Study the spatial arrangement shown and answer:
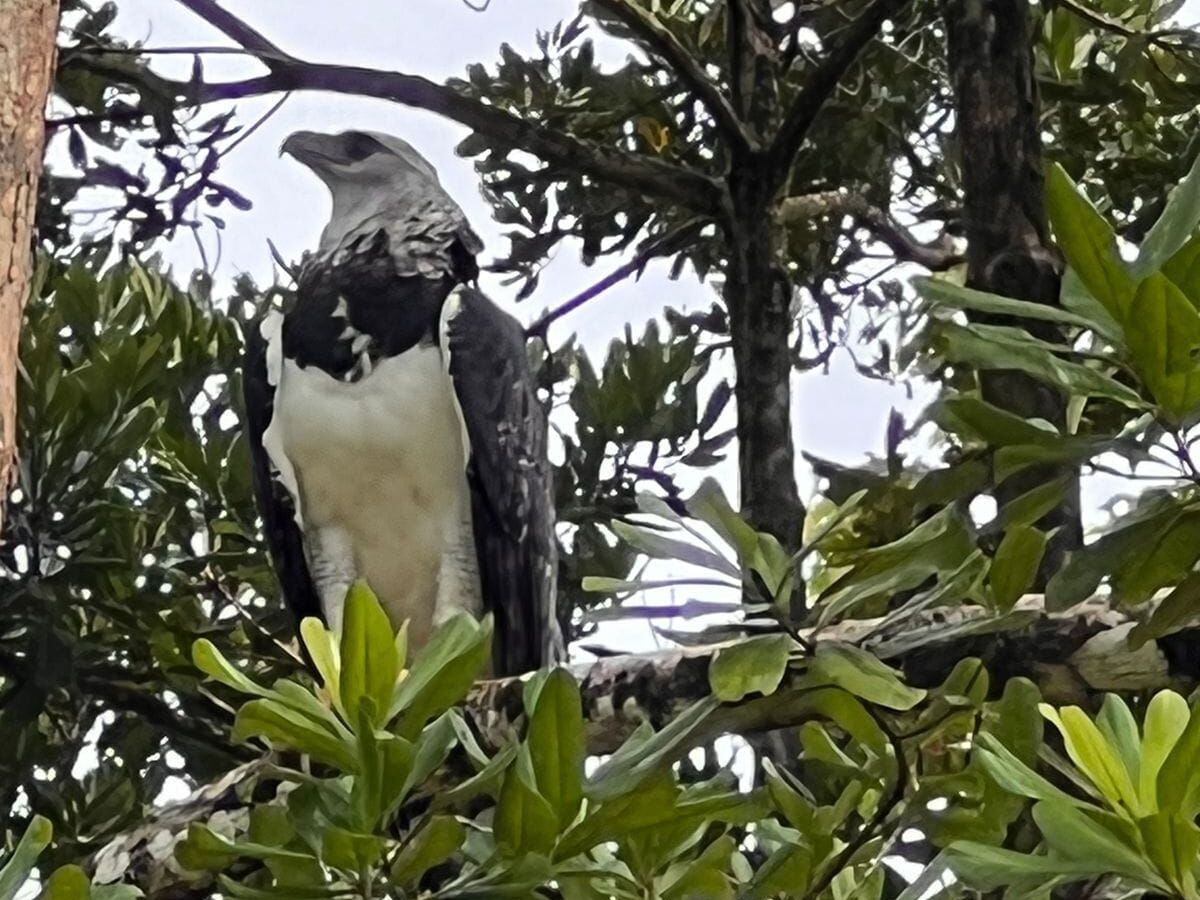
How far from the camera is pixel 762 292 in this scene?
80.1 inches

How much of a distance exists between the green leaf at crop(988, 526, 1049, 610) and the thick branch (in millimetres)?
1271

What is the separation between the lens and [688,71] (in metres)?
2.13

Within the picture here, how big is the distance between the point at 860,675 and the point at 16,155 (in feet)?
2.40

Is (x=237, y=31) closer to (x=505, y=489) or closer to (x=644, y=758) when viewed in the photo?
(x=505, y=489)

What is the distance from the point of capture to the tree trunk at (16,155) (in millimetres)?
1118

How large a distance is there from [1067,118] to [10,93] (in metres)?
1.87

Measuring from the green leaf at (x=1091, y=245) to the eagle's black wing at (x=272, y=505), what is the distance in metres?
1.60

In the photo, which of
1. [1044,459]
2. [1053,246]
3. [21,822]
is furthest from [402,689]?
[21,822]

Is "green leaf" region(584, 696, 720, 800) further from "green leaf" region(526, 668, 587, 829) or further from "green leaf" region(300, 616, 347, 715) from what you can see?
"green leaf" region(300, 616, 347, 715)

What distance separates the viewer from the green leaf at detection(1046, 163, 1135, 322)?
0.83 m

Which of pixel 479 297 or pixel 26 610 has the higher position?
pixel 479 297

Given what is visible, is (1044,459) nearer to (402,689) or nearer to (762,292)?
(402,689)

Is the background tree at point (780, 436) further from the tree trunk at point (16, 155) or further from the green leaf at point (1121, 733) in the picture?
the tree trunk at point (16, 155)

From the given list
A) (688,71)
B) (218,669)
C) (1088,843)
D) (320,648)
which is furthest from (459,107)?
(1088,843)
